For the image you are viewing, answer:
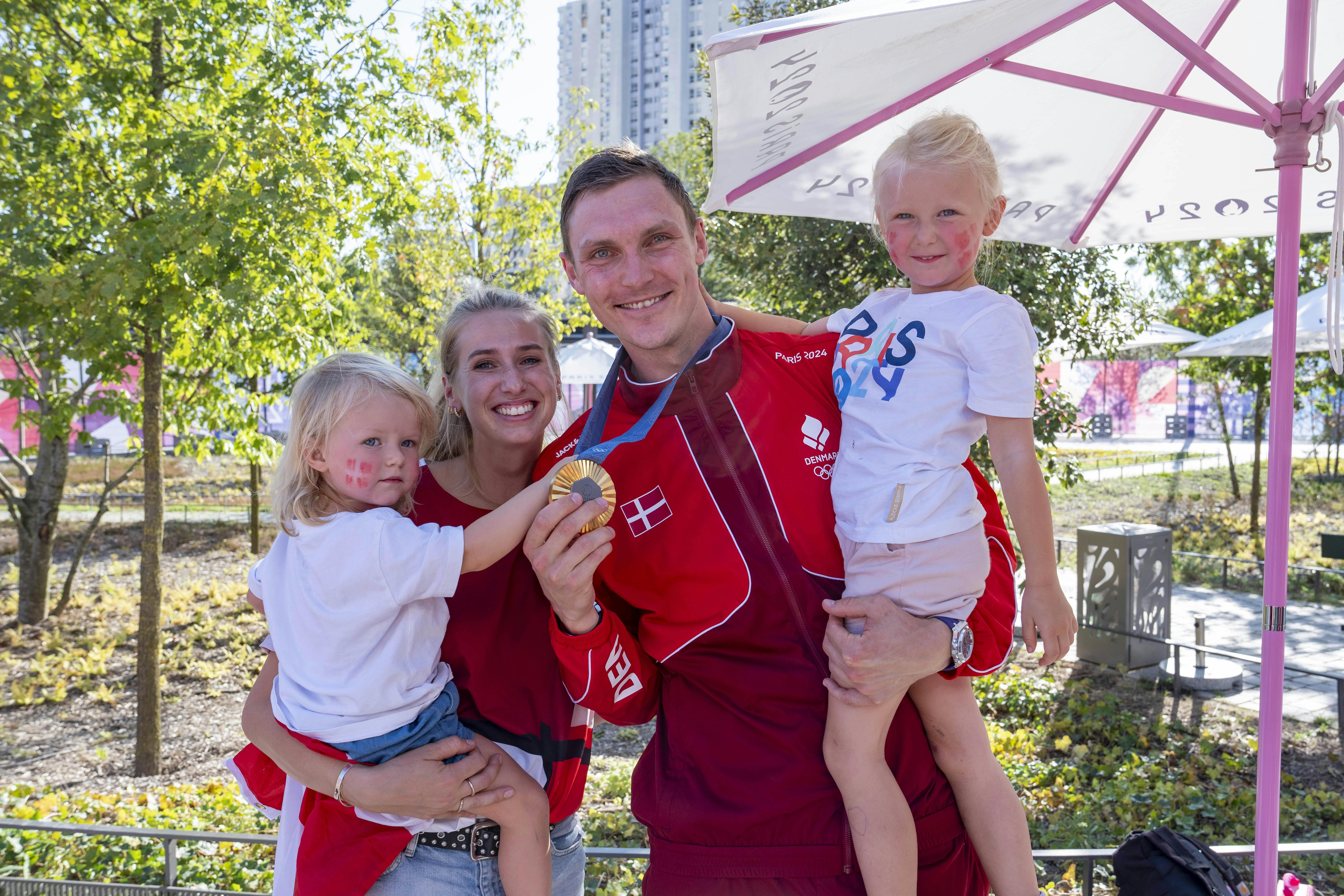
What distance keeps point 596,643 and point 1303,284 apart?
50.6ft

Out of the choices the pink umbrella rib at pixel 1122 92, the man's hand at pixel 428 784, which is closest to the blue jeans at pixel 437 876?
the man's hand at pixel 428 784

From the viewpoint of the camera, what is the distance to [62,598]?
11.1m

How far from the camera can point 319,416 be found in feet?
7.20

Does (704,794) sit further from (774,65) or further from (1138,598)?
(1138,598)

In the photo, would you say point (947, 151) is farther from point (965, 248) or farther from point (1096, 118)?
point (1096, 118)

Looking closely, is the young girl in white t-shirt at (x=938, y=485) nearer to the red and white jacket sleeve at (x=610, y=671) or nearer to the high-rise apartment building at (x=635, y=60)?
the red and white jacket sleeve at (x=610, y=671)

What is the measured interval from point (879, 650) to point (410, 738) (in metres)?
1.10

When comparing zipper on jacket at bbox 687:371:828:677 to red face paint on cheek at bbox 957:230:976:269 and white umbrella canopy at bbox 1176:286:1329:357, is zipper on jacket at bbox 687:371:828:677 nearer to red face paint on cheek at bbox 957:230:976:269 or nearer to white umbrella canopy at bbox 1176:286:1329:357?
red face paint on cheek at bbox 957:230:976:269

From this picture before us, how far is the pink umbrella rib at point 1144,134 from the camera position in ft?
9.64

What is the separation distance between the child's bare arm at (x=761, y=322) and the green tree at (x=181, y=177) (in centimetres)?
426

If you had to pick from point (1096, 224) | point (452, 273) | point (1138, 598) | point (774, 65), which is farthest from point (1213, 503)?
point (774, 65)

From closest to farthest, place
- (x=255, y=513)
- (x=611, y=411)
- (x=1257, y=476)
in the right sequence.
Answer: (x=611, y=411) → (x=1257, y=476) → (x=255, y=513)

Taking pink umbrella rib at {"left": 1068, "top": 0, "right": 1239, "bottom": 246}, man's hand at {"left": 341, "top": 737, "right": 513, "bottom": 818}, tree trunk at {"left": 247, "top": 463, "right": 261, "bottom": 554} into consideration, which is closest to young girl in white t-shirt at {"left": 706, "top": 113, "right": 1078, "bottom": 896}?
man's hand at {"left": 341, "top": 737, "right": 513, "bottom": 818}

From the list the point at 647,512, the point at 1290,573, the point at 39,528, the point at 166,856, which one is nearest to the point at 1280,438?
the point at 647,512
